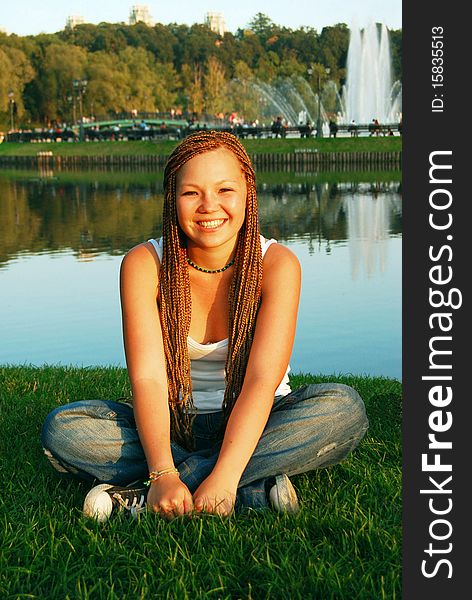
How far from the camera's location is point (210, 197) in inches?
128

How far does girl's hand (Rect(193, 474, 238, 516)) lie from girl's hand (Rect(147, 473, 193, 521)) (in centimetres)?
3

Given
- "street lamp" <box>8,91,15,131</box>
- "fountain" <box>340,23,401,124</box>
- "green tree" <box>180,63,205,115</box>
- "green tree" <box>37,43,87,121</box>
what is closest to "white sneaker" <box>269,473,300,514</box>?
"fountain" <box>340,23,401,124</box>

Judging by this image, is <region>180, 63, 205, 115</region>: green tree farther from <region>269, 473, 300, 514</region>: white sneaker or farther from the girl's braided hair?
<region>269, 473, 300, 514</region>: white sneaker

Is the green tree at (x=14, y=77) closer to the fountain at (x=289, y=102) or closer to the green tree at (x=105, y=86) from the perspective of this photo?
the green tree at (x=105, y=86)

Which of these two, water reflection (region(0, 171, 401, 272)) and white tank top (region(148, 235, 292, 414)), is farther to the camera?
water reflection (region(0, 171, 401, 272))

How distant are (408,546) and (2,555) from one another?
1.43 metres

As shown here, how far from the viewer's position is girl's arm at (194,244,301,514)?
9.92 ft

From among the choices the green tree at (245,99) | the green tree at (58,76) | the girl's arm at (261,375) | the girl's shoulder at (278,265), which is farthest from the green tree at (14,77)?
the girl's arm at (261,375)

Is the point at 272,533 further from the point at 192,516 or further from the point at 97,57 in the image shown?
the point at 97,57

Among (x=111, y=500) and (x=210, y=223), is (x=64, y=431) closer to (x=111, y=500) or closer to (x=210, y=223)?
(x=111, y=500)

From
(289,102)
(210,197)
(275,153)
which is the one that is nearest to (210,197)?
(210,197)

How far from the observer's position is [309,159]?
131 ft

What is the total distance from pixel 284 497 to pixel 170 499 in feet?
1.25

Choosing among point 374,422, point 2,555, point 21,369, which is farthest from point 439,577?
point 21,369
